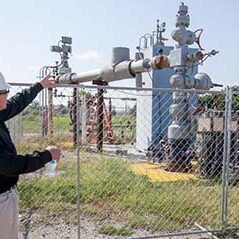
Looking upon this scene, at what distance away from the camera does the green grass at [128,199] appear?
5738 mm

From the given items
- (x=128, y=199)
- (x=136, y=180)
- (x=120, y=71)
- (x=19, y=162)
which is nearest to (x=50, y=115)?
(x=128, y=199)

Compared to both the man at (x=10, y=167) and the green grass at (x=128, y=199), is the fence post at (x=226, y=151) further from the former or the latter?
the man at (x=10, y=167)

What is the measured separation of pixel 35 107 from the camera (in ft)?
18.1

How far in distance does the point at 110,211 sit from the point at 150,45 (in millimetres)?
7840

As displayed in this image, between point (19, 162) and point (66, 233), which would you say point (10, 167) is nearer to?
point (19, 162)

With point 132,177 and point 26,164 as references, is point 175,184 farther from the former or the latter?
point 26,164

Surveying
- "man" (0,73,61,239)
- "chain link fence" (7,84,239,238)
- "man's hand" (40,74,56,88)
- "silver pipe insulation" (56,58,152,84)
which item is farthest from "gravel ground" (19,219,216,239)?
"silver pipe insulation" (56,58,152,84)

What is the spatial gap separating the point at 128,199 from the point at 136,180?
1275mm

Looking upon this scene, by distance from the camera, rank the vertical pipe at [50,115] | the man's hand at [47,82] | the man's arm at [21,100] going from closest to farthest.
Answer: the man's arm at [21,100] < the man's hand at [47,82] < the vertical pipe at [50,115]

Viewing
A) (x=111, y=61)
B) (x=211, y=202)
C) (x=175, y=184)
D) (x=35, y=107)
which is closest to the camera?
(x=35, y=107)

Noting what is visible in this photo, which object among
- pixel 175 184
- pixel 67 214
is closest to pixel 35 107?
pixel 67 214

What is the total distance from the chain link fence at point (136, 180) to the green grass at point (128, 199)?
0.01 metres

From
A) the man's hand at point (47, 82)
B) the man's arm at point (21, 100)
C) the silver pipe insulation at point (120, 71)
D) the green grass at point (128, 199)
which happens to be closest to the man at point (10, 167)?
the man's arm at point (21, 100)

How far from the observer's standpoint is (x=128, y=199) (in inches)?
261
